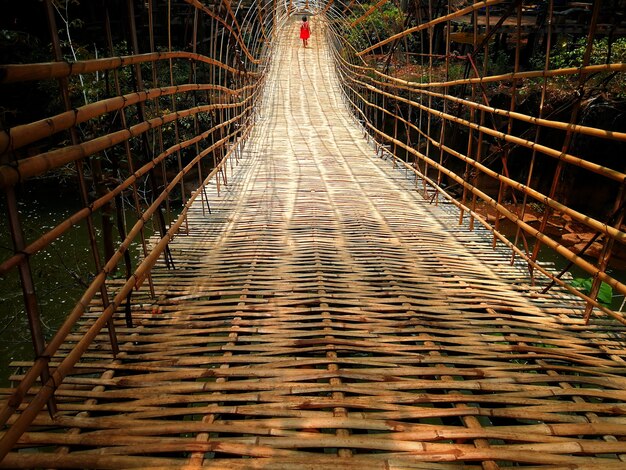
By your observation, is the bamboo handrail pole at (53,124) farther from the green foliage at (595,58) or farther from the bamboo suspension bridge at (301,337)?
the green foliage at (595,58)

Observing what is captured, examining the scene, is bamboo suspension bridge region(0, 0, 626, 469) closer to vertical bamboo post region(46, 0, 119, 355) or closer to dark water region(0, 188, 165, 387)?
vertical bamboo post region(46, 0, 119, 355)

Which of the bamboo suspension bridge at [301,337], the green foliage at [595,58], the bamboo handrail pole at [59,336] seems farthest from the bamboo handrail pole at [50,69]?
the green foliage at [595,58]

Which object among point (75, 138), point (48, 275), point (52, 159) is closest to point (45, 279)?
point (48, 275)

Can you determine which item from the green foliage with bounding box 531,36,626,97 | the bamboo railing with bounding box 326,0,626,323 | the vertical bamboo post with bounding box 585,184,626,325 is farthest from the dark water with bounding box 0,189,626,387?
the vertical bamboo post with bounding box 585,184,626,325

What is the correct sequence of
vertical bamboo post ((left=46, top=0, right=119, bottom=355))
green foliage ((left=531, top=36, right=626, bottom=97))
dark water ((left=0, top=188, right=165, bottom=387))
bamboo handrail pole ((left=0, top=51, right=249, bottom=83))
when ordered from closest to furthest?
bamboo handrail pole ((left=0, top=51, right=249, bottom=83))
vertical bamboo post ((left=46, top=0, right=119, bottom=355))
dark water ((left=0, top=188, right=165, bottom=387))
green foliage ((left=531, top=36, right=626, bottom=97))

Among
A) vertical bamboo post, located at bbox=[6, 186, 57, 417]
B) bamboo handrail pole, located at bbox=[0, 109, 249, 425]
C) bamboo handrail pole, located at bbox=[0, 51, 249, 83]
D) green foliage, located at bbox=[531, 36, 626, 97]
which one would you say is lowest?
bamboo handrail pole, located at bbox=[0, 109, 249, 425]

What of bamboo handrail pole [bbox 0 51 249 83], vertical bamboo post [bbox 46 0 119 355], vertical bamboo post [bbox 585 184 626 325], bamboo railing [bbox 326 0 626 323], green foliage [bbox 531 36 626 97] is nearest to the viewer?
bamboo handrail pole [bbox 0 51 249 83]

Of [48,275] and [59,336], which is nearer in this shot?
[59,336]

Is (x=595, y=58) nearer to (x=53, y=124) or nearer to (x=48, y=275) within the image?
(x=53, y=124)

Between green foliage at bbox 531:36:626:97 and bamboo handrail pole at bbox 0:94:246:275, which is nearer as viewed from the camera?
bamboo handrail pole at bbox 0:94:246:275

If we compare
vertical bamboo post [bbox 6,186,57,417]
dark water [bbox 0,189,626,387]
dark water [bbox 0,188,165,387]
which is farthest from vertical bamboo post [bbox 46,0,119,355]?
dark water [bbox 0,189,626,387]

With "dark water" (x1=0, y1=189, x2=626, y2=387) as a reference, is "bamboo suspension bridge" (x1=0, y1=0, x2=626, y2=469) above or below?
above

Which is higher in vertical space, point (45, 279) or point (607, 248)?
point (607, 248)

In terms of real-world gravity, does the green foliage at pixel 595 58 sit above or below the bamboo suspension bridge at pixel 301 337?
above
